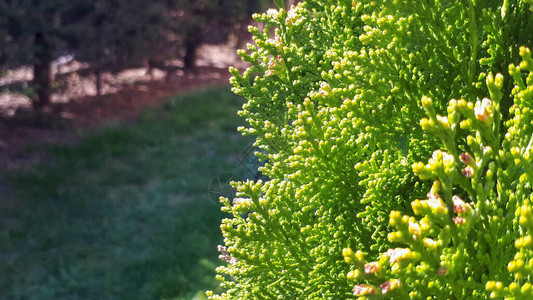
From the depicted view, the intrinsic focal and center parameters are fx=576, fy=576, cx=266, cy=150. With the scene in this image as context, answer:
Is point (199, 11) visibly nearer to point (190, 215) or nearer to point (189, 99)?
point (189, 99)

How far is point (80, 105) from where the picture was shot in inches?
580

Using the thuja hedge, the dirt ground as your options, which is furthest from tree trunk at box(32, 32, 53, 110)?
the thuja hedge

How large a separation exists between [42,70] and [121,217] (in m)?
4.93

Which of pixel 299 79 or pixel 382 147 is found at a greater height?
pixel 299 79

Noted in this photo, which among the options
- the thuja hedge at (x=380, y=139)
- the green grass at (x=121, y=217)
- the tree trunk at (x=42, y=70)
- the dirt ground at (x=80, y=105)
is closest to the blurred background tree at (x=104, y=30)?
the tree trunk at (x=42, y=70)

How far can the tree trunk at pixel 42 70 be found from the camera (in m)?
12.6

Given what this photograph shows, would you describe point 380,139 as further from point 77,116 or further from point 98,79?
point 98,79

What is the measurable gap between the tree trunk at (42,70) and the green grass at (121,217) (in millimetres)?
1603

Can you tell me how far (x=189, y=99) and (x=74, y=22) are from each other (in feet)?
13.2

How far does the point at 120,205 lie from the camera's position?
10.2 meters

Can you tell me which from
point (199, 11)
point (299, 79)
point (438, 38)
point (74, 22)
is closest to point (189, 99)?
point (199, 11)

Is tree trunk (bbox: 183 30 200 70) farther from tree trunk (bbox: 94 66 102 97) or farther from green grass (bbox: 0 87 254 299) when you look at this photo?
green grass (bbox: 0 87 254 299)

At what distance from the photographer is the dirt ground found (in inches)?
486

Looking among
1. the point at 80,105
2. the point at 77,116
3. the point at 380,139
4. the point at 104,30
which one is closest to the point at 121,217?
the point at 77,116
